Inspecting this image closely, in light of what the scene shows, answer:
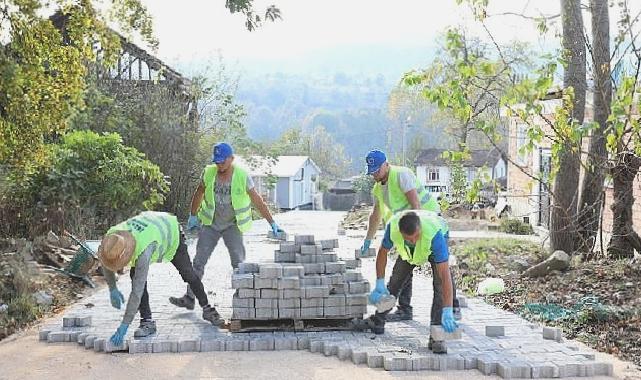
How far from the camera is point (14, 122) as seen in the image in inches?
371

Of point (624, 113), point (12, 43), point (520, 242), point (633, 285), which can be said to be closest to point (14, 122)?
point (12, 43)

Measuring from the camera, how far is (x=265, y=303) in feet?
23.5

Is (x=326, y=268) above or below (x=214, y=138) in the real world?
below

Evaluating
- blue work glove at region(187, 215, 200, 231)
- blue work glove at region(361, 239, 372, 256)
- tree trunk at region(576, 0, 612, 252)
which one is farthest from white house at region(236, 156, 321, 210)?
blue work glove at region(361, 239, 372, 256)

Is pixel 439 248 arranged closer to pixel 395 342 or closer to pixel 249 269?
pixel 395 342

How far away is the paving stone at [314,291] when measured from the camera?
7.18 m

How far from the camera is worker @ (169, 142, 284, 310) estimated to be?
7848 mm

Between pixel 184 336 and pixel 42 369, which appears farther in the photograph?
pixel 184 336

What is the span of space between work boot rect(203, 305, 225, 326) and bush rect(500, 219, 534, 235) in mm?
12522

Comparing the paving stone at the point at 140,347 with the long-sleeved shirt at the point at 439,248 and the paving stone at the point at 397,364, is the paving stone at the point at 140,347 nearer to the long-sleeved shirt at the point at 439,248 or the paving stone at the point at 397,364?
the paving stone at the point at 397,364

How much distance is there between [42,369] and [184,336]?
1.26 meters

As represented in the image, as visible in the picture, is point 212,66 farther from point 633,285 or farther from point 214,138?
point 633,285

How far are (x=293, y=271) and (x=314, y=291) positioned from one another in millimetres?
265

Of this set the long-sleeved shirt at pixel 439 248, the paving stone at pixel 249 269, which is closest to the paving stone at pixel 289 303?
the paving stone at pixel 249 269
